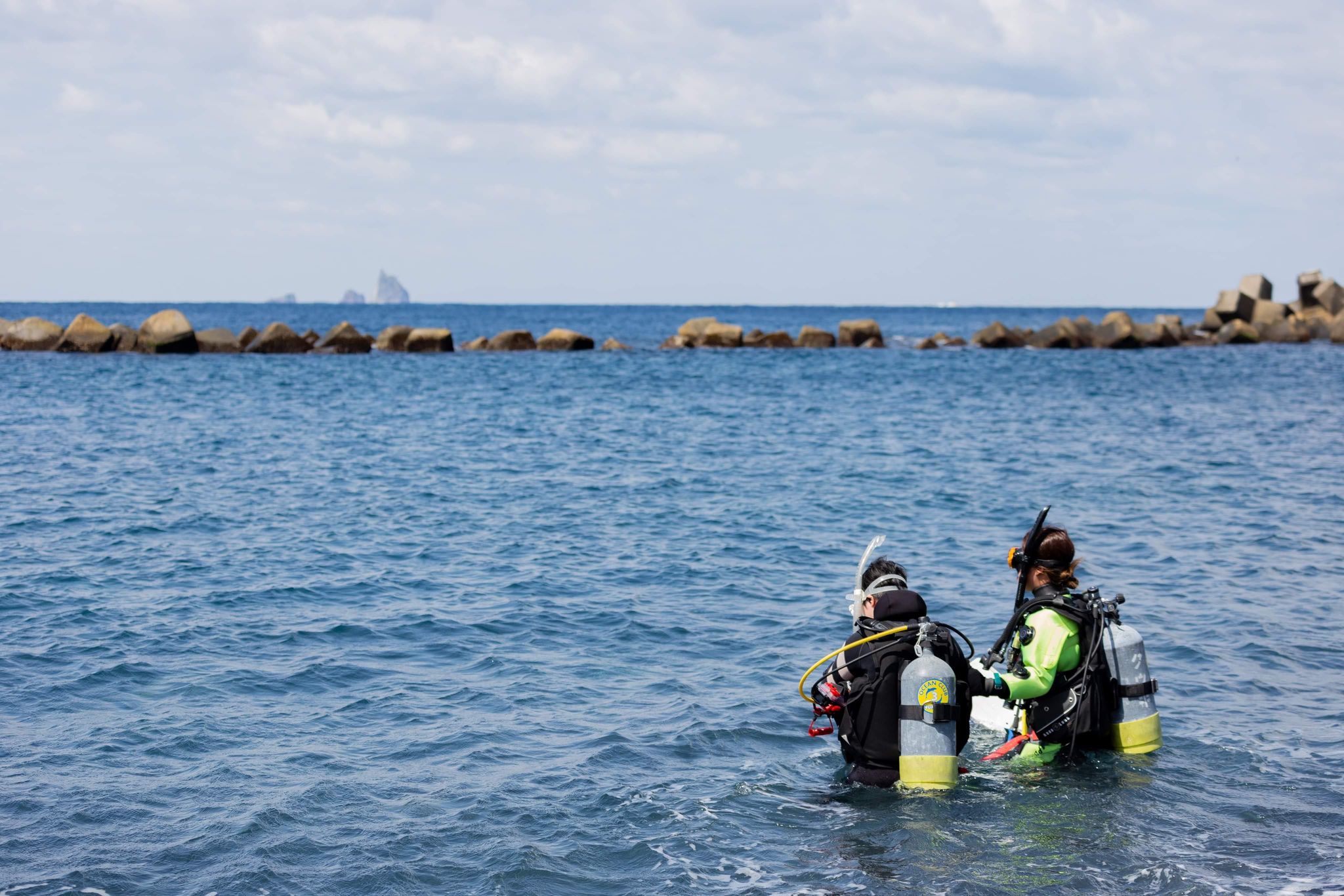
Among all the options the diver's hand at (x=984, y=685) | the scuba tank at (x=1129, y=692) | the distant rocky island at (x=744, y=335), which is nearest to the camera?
the diver's hand at (x=984, y=685)

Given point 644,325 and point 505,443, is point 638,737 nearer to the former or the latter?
point 505,443

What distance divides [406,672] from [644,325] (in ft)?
358

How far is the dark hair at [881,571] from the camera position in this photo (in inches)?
272

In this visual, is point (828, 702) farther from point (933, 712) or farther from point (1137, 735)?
point (1137, 735)

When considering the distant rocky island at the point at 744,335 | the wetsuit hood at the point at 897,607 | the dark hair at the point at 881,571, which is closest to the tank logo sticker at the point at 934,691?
the wetsuit hood at the point at 897,607

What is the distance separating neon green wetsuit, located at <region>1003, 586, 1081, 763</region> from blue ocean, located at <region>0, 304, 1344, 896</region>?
0.78 metres

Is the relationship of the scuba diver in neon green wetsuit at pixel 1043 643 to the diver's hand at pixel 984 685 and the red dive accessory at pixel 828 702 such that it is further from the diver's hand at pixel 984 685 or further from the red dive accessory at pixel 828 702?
the red dive accessory at pixel 828 702

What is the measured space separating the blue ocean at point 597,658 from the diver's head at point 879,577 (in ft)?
4.05

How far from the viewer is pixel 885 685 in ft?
21.8

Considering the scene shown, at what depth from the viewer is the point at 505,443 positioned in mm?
25844

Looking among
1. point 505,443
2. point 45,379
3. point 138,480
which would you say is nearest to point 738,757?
point 138,480

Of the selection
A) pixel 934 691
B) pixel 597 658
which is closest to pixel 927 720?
pixel 934 691

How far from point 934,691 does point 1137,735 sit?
1.84m

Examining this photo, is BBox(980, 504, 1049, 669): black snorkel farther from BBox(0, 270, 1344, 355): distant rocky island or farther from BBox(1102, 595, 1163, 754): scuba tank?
BBox(0, 270, 1344, 355): distant rocky island
